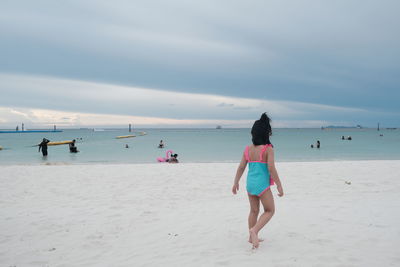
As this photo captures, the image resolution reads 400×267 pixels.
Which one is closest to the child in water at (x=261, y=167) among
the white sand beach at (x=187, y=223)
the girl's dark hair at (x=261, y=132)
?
the girl's dark hair at (x=261, y=132)

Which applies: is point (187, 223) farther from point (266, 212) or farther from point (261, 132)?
point (261, 132)

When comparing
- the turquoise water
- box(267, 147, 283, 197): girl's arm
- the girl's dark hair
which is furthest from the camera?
the turquoise water

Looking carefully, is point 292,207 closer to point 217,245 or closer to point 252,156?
point 217,245

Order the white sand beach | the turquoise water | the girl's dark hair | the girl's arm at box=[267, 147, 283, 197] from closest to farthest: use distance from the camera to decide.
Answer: the girl's arm at box=[267, 147, 283, 197] < the girl's dark hair < the white sand beach < the turquoise water

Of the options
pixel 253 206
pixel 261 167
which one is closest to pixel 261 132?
pixel 261 167

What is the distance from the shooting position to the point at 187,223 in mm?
6305

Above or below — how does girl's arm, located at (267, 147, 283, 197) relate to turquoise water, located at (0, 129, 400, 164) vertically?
above

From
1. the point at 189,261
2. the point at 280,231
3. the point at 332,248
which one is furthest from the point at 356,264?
the point at 189,261

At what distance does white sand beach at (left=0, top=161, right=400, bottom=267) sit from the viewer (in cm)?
452

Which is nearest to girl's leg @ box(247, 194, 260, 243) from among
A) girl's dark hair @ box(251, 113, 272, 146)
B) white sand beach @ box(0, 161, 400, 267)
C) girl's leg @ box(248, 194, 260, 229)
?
girl's leg @ box(248, 194, 260, 229)

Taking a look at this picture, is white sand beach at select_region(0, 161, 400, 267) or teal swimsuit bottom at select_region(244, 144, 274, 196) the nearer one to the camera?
teal swimsuit bottom at select_region(244, 144, 274, 196)

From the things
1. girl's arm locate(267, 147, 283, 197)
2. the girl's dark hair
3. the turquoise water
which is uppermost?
the girl's dark hair

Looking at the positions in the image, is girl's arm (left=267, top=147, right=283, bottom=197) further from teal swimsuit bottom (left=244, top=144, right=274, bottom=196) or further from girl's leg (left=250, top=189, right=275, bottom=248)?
girl's leg (left=250, top=189, right=275, bottom=248)

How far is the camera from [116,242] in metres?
5.36
